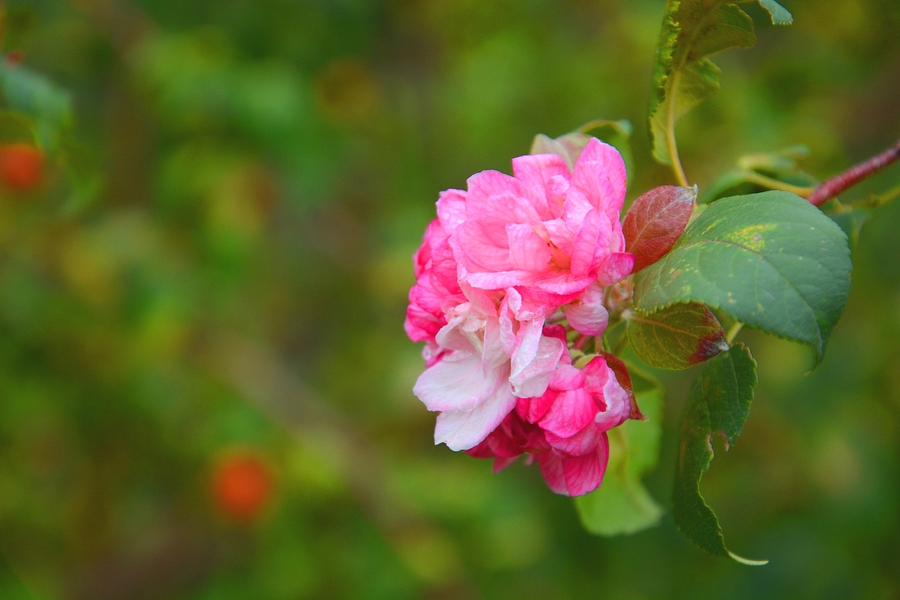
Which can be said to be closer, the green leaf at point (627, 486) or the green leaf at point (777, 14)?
the green leaf at point (777, 14)

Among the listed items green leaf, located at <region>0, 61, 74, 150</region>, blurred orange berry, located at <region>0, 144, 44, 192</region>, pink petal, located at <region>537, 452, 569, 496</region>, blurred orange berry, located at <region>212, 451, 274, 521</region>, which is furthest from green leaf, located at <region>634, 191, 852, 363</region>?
blurred orange berry, located at <region>0, 144, 44, 192</region>

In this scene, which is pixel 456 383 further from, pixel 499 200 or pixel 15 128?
pixel 15 128

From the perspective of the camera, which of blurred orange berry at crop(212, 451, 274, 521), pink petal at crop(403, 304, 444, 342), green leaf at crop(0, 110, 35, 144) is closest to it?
pink petal at crop(403, 304, 444, 342)

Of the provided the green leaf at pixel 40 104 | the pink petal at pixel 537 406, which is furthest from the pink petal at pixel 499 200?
the green leaf at pixel 40 104

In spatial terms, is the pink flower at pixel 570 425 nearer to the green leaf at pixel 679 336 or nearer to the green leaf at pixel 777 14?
the green leaf at pixel 679 336

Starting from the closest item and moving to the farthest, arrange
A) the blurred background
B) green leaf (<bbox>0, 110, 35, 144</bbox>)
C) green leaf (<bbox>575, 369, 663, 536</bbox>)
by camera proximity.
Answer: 1. green leaf (<bbox>575, 369, 663, 536</bbox>)
2. green leaf (<bbox>0, 110, 35, 144</bbox>)
3. the blurred background

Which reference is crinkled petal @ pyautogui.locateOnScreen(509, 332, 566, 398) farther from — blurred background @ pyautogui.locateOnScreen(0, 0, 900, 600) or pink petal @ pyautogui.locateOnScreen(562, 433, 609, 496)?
blurred background @ pyautogui.locateOnScreen(0, 0, 900, 600)

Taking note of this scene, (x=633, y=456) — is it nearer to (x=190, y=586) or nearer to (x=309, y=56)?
(x=309, y=56)

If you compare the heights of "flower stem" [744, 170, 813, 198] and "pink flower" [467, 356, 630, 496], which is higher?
"flower stem" [744, 170, 813, 198]
